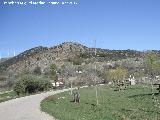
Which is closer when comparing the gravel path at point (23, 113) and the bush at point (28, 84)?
the gravel path at point (23, 113)

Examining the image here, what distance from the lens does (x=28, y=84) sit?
8388cm

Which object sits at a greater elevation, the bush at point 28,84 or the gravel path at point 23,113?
the bush at point 28,84

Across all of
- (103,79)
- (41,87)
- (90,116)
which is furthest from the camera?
(103,79)

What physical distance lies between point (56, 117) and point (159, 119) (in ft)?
28.6

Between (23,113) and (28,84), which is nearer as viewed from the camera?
(23,113)

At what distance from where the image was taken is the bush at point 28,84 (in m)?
82.6

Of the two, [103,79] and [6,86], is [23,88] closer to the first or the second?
[103,79]

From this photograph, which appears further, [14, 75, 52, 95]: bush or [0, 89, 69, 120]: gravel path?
[14, 75, 52, 95]: bush

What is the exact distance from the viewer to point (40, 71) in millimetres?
168375

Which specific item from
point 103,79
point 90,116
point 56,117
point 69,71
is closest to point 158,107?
point 90,116

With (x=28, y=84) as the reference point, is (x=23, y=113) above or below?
below

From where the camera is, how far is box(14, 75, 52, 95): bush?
8256cm

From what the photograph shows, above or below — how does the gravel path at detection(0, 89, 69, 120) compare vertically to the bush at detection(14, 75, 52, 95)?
below

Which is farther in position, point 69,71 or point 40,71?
point 40,71
